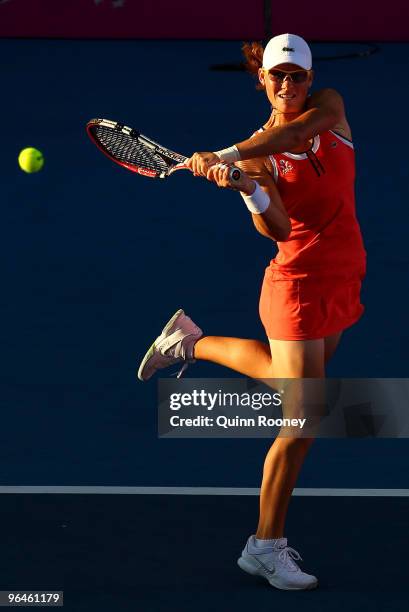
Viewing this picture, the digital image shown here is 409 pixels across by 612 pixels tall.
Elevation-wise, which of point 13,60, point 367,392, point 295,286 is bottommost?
point 367,392

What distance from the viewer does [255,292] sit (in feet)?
28.6

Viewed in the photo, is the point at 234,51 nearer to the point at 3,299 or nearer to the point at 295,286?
the point at 3,299

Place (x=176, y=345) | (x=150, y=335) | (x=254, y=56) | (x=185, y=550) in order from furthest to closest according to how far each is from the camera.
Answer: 1. (x=150, y=335)
2. (x=176, y=345)
3. (x=254, y=56)
4. (x=185, y=550)

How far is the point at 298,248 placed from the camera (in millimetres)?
5598

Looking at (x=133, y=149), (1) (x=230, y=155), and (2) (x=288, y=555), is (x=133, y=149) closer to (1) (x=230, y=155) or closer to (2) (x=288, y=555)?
(1) (x=230, y=155)

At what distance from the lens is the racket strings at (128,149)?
20.4ft

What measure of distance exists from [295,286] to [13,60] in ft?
27.8

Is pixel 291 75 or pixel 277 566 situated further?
pixel 291 75

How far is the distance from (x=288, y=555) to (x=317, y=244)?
1.11 metres

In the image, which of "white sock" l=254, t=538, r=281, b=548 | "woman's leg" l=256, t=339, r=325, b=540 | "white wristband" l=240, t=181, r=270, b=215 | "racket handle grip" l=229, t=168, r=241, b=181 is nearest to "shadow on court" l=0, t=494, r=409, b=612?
"white sock" l=254, t=538, r=281, b=548

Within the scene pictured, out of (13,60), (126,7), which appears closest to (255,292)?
(13,60)
